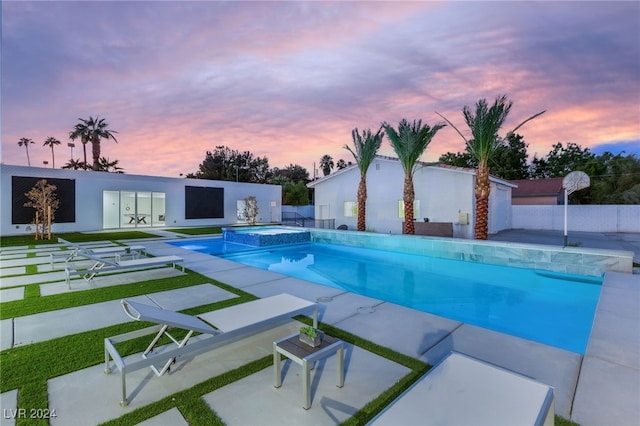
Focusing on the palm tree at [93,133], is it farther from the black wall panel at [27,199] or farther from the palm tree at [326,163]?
the palm tree at [326,163]

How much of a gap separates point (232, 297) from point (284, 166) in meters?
51.2

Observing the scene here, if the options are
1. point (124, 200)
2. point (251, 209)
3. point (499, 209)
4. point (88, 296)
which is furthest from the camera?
point (251, 209)

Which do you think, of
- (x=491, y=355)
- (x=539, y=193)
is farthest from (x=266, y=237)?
(x=539, y=193)

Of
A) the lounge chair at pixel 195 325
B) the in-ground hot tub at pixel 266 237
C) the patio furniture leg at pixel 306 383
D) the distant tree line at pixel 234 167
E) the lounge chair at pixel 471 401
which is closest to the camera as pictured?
the lounge chair at pixel 471 401

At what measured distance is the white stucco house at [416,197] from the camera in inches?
623

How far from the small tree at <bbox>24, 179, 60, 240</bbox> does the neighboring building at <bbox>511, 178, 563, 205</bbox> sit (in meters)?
33.1

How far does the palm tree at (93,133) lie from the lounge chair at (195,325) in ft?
107

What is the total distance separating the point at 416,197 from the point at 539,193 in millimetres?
16390

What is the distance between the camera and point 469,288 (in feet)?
25.6

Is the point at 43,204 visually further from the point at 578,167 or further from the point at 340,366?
the point at 578,167

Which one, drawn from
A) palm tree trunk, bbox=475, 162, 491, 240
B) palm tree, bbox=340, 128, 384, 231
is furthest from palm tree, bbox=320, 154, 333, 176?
palm tree trunk, bbox=475, 162, 491, 240

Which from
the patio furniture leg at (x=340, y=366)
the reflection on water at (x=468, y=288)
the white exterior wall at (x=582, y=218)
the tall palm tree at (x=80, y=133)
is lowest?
the reflection on water at (x=468, y=288)

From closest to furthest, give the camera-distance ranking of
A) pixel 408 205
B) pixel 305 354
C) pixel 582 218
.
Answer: pixel 305 354, pixel 408 205, pixel 582 218

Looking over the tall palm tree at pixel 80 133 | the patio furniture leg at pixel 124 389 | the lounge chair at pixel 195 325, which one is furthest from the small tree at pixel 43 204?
the patio furniture leg at pixel 124 389
